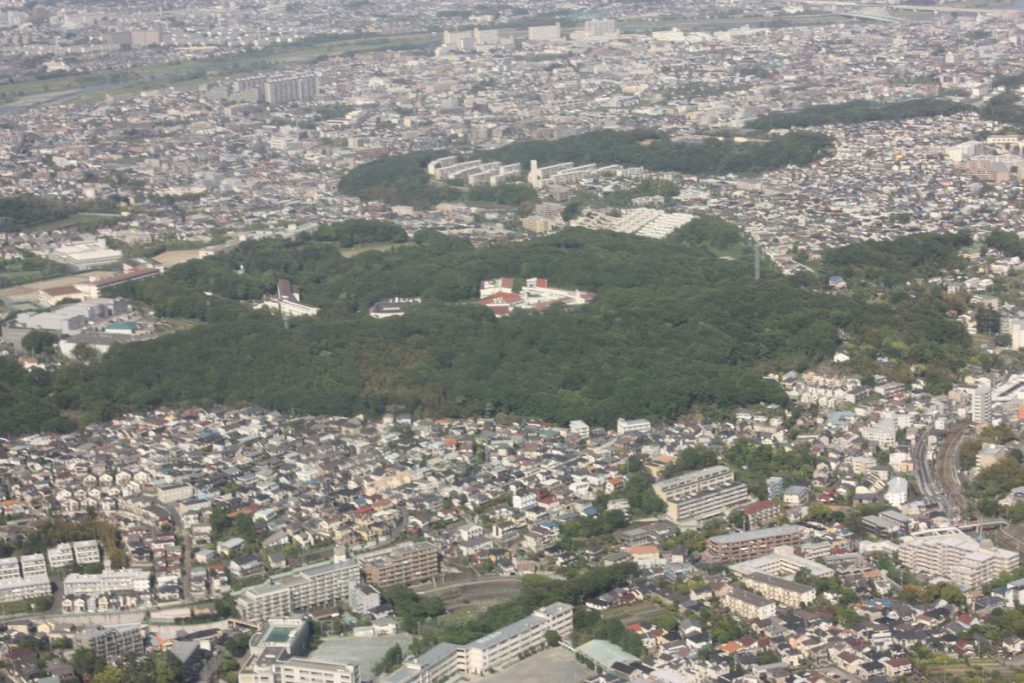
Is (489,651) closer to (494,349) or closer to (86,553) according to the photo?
(86,553)

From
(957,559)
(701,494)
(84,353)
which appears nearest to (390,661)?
(701,494)

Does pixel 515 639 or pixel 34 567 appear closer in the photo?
pixel 515 639

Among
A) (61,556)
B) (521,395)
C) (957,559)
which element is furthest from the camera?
(521,395)

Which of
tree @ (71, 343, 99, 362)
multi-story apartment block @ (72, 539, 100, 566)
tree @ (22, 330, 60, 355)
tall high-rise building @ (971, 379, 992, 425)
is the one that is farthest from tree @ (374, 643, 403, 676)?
tree @ (22, 330, 60, 355)

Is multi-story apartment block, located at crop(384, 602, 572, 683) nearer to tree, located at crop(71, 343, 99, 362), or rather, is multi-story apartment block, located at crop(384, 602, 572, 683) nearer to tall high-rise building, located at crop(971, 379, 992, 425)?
tall high-rise building, located at crop(971, 379, 992, 425)

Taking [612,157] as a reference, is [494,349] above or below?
above

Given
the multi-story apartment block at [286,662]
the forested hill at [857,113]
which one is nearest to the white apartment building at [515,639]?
the multi-story apartment block at [286,662]

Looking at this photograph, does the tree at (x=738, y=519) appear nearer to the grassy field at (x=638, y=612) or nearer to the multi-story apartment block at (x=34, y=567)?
the grassy field at (x=638, y=612)
